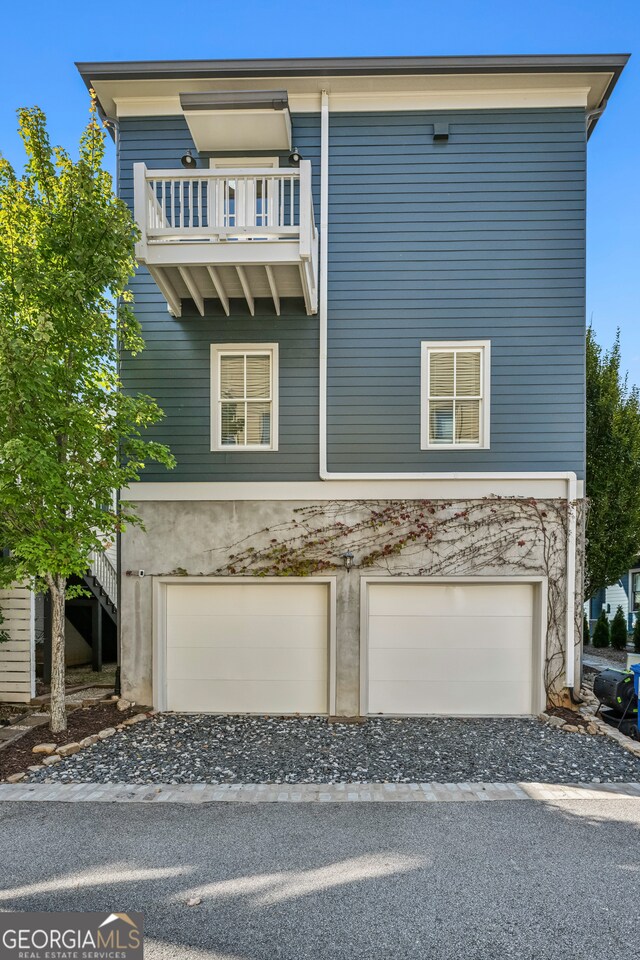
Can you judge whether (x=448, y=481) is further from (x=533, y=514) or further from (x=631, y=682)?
(x=631, y=682)

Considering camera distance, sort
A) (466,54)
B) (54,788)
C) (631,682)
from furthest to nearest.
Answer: (466,54), (631,682), (54,788)

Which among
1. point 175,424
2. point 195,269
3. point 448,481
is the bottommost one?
point 448,481

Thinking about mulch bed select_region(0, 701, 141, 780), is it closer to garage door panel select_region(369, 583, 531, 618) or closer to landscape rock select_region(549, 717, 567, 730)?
garage door panel select_region(369, 583, 531, 618)

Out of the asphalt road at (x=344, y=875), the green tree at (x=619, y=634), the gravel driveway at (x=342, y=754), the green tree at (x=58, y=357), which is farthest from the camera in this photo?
the green tree at (x=619, y=634)

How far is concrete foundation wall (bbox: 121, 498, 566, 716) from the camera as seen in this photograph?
6852mm

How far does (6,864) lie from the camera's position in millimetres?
3467

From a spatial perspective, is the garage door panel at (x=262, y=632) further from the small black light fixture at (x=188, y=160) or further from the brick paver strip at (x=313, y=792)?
the small black light fixture at (x=188, y=160)

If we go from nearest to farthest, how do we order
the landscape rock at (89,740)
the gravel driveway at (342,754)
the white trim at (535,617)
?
the gravel driveway at (342,754) → the landscape rock at (89,740) → the white trim at (535,617)

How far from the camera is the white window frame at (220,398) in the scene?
703 centimetres

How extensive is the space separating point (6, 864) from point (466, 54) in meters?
9.45

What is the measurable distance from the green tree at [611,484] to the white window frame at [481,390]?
14.9 feet

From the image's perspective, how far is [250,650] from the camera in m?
6.92

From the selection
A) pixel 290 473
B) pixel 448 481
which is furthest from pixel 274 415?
pixel 448 481

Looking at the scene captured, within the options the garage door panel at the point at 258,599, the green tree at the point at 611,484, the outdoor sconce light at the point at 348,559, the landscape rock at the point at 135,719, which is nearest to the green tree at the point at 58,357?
the landscape rock at the point at 135,719
